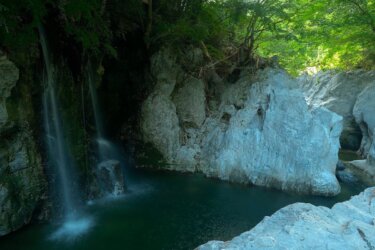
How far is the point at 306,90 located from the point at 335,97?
446cm

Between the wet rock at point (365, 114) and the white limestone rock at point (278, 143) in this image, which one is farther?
the wet rock at point (365, 114)

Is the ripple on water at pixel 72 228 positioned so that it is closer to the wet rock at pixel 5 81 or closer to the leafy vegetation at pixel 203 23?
the wet rock at pixel 5 81

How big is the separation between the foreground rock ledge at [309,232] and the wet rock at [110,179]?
23.4 feet

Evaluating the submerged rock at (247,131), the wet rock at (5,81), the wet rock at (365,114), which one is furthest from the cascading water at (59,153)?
the wet rock at (365,114)

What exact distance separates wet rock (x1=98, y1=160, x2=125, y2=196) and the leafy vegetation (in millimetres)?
3694

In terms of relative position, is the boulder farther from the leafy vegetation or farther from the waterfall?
the waterfall

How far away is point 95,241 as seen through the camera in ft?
25.7

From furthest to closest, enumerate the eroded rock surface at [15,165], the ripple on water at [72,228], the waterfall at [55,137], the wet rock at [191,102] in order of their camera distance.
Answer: the wet rock at [191,102] < the waterfall at [55,137] < the ripple on water at [72,228] < the eroded rock surface at [15,165]

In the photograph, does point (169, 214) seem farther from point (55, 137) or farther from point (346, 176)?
point (346, 176)

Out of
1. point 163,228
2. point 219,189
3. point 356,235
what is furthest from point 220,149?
point 356,235

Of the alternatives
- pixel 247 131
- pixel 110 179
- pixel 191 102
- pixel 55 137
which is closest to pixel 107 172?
pixel 110 179

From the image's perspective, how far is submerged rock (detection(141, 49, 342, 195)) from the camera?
1212 cm

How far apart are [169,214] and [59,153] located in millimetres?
3520

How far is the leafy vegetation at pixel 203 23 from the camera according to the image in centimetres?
755
